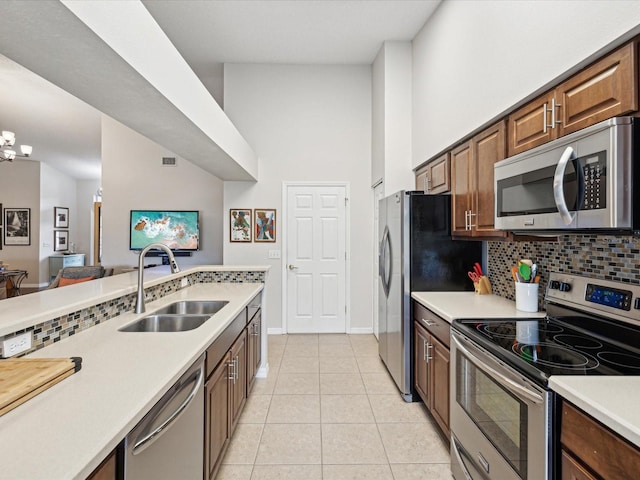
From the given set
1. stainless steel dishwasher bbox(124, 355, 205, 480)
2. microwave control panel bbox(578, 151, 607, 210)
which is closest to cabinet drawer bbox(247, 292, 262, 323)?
stainless steel dishwasher bbox(124, 355, 205, 480)

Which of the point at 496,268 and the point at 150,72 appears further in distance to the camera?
the point at 496,268

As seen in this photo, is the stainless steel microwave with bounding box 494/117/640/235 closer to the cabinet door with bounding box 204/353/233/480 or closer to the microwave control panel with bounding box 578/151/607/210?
the microwave control panel with bounding box 578/151/607/210

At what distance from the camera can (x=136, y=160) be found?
6.07m

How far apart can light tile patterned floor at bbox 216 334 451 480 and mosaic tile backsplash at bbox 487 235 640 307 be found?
123 centimetres

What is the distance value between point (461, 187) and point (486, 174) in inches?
13.9

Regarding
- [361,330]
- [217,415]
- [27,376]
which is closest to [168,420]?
[27,376]

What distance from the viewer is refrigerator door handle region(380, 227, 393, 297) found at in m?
3.17

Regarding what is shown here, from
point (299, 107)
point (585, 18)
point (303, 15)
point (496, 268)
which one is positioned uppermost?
point (303, 15)

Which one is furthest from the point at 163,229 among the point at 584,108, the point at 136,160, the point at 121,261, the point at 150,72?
the point at 584,108

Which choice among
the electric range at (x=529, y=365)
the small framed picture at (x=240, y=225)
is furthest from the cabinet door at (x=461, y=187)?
the small framed picture at (x=240, y=225)

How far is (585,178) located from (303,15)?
3.30m

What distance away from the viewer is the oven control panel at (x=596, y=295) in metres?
1.47

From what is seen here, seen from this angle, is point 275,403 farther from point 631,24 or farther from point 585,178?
point 631,24

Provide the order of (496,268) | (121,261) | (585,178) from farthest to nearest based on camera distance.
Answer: (121,261) → (496,268) → (585,178)
